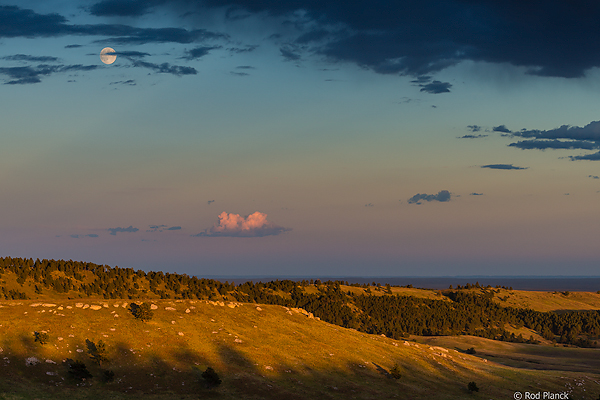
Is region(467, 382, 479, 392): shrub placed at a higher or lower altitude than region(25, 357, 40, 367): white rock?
lower

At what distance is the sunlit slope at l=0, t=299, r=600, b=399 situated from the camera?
45.0m

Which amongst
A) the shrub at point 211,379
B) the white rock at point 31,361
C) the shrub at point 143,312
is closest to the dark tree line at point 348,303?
the shrub at point 143,312

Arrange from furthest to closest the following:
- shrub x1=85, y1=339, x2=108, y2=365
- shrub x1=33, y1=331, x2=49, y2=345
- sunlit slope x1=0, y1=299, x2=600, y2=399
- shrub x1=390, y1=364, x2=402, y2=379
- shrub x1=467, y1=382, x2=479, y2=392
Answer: shrub x1=467, y1=382, x2=479, y2=392, shrub x1=390, y1=364, x2=402, y2=379, shrub x1=33, y1=331, x2=49, y2=345, shrub x1=85, y1=339, x2=108, y2=365, sunlit slope x1=0, y1=299, x2=600, y2=399

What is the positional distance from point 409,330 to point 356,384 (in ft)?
394

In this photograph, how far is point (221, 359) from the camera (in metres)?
53.1

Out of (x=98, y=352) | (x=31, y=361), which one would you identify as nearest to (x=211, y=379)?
(x=98, y=352)

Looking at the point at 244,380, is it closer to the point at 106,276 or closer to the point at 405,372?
the point at 405,372

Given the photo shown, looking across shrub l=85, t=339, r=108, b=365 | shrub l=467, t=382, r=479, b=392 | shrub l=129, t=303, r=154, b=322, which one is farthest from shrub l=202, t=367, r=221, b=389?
shrub l=467, t=382, r=479, b=392

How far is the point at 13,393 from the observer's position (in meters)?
39.0

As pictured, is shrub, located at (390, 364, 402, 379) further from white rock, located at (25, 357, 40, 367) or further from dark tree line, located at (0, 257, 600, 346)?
dark tree line, located at (0, 257, 600, 346)

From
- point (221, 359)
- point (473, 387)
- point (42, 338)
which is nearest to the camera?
point (42, 338)

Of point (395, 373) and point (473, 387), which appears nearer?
point (395, 373)

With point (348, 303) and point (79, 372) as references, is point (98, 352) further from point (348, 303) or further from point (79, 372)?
point (348, 303)

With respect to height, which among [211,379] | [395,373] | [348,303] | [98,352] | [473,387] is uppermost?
[98,352]
